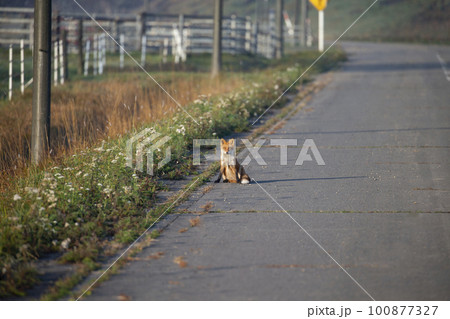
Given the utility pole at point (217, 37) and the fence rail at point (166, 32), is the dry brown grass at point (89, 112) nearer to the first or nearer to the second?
the utility pole at point (217, 37)

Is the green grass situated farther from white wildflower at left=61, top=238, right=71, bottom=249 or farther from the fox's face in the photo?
the fox's face

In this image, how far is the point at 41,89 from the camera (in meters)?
9.29

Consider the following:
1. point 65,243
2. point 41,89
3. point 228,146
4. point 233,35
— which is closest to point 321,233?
point 228,146

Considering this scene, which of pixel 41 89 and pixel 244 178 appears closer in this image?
pixel 244 178

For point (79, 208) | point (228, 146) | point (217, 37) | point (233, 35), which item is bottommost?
point (79, 208)

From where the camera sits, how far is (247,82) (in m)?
19.4

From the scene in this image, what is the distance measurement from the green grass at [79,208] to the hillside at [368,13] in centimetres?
3348

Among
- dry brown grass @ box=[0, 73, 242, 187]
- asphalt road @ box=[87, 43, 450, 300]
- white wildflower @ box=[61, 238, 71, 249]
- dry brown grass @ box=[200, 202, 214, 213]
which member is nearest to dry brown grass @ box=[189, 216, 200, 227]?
asphalt road @ box=[87, 43, 450, 300]

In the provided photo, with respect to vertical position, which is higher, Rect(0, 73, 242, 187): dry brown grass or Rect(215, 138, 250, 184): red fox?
Rect(0, 73, 242, 187): dry brown grass

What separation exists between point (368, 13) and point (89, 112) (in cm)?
7271

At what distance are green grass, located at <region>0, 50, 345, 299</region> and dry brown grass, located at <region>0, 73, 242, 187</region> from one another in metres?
0.80

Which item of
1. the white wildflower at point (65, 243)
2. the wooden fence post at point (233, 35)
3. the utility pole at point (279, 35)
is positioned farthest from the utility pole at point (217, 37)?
the white wildflower at point (65, 243)

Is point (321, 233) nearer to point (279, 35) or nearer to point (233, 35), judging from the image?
point (233, 35)

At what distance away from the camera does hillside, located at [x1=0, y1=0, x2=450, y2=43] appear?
6234cm
